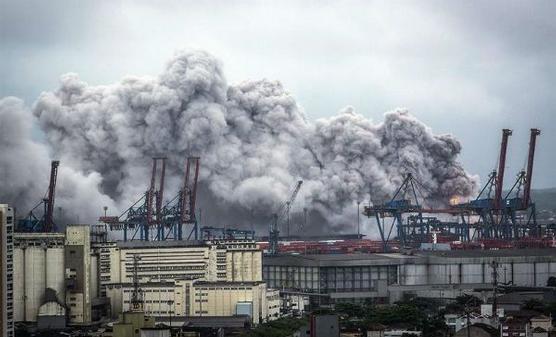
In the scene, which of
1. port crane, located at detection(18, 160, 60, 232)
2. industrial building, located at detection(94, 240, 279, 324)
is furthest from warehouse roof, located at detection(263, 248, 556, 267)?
port crane, located at detection(18, 160, 60, 232)

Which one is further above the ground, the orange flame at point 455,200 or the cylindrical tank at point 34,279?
the orange flame at point 455,200

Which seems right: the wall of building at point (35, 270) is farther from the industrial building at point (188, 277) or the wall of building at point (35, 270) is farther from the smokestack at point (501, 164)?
the smokestack at point (501, 164)

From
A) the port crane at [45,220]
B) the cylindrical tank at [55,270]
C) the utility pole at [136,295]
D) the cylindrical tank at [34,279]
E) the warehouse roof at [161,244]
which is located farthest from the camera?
the warehouse roof at [161,244]

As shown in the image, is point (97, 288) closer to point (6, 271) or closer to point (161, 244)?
point (161, 244)

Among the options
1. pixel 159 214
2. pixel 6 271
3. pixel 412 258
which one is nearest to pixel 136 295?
pixel 6 271

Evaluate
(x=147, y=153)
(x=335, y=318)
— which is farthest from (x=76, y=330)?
(x=147, y=153)

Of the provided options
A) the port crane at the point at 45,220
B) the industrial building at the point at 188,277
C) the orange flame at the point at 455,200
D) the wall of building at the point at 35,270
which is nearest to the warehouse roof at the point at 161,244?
the industrial building at the point at 188,277
